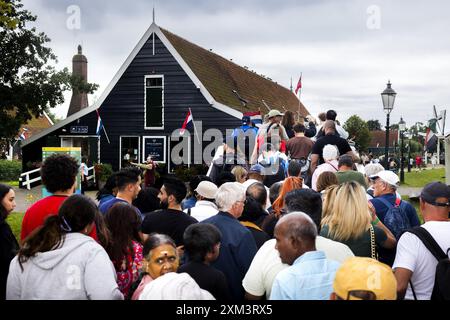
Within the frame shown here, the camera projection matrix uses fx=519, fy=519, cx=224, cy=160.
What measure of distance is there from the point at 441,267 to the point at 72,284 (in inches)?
94.8

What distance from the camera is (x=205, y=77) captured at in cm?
2250

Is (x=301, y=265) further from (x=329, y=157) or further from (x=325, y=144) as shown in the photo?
(x=325, y=144)

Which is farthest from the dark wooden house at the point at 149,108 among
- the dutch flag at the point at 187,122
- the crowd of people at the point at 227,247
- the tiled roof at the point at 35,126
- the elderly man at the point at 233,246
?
the tiled roof at the point at 35,126

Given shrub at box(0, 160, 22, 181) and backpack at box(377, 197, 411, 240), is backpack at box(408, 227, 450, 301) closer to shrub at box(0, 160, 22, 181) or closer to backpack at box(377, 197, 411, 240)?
backpack at box(377, 197, 411, 240)

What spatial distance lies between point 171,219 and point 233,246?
83 centimetres

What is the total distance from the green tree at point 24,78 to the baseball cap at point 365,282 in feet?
71.3

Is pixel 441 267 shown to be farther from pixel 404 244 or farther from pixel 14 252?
pixel 14 252

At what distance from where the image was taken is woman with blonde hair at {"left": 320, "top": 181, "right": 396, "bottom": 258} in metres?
4.18

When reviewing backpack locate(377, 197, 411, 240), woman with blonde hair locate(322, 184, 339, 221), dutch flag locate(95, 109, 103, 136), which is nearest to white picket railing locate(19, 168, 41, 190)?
dutch flag locate(95, 109, 103, 136)

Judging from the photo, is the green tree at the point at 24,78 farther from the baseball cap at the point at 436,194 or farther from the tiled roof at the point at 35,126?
the tiled roof at the point at 35,126

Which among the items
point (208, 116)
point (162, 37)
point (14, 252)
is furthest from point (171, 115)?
point (14, 252)

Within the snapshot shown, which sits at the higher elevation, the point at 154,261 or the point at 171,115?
the point at 171,115

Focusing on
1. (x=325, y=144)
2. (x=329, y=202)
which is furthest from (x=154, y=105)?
(x=329, y=202)
